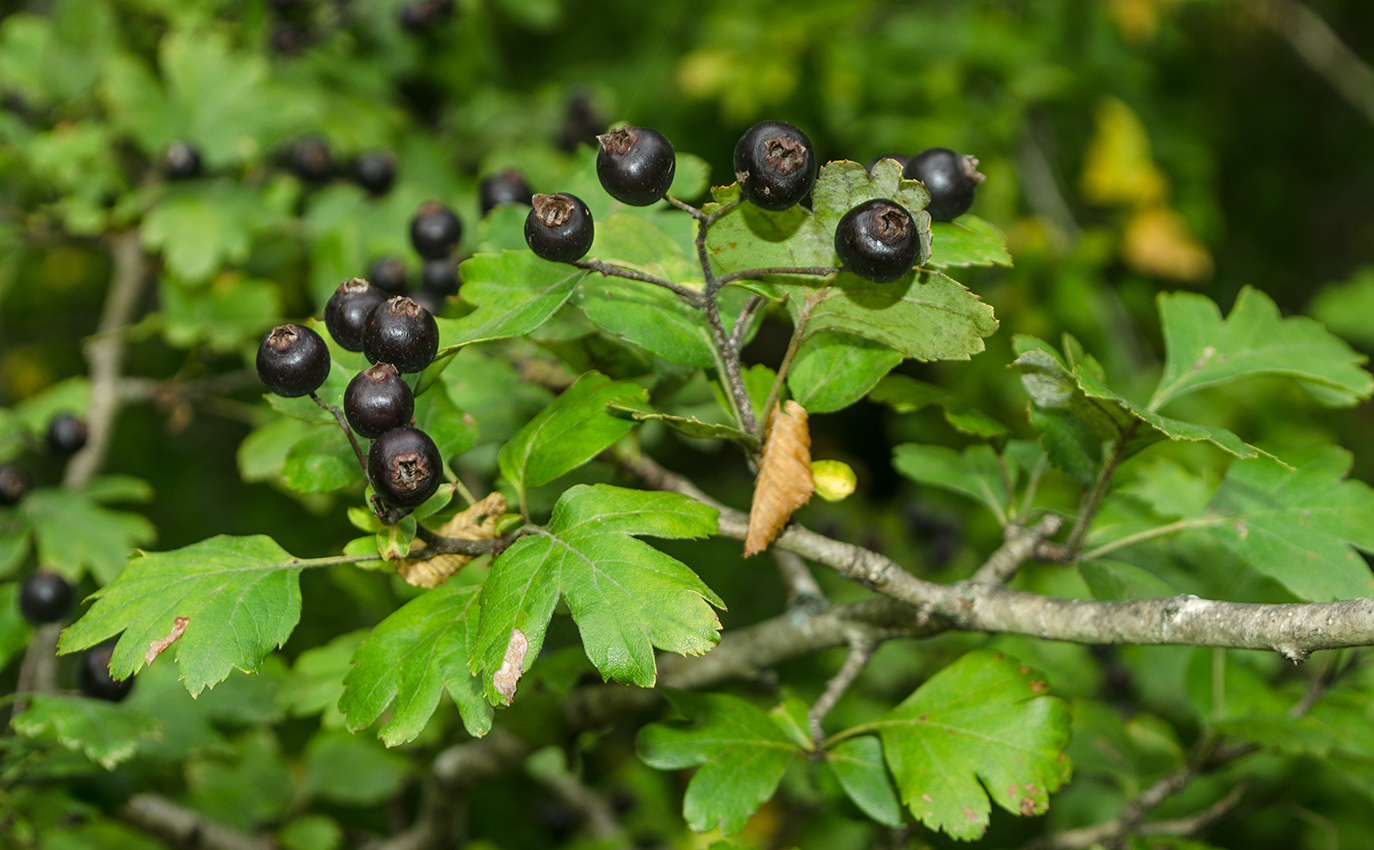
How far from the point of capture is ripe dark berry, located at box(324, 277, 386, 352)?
1.30 m

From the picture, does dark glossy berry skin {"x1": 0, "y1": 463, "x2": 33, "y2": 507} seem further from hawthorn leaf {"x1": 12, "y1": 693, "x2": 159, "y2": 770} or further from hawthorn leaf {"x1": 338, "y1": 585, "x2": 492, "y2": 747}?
hawthorn leaf {"x1": 338, "y1": 585, "x2": 492, "y2": 747}

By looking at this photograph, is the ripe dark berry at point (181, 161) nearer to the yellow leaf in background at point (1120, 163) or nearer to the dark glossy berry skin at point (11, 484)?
the dark glossy berry skin at point (11, 484)

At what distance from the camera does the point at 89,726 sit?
1.75m

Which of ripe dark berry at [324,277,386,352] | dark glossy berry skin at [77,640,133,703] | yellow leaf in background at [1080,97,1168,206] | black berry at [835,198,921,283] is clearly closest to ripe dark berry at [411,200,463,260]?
ripe dark berry at [324,277,386,352]

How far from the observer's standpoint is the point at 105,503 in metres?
4.15

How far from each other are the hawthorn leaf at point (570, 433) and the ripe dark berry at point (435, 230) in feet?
2.72

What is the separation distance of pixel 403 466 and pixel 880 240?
0.62m

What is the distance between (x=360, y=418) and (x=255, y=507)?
10.7ft

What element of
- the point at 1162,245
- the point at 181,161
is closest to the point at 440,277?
the point at 181,161

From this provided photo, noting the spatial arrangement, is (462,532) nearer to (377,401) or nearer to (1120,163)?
(377,401)

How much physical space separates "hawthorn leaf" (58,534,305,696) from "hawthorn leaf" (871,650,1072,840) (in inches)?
35.4

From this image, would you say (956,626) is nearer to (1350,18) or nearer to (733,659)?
(733,659)

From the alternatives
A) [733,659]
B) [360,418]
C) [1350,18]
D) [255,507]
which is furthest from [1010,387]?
[1350,18]

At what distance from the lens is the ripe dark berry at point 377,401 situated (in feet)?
3.89
